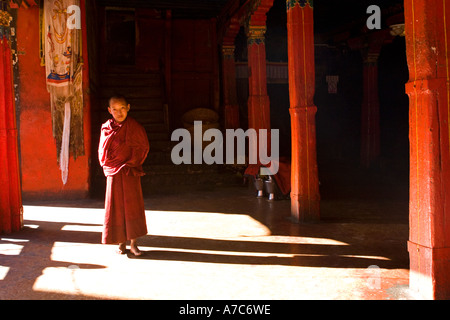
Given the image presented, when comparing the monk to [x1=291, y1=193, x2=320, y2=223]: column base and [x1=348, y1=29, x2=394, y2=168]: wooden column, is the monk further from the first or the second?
[x1=348, y1=29, x2=394, y2=168]: wooden column

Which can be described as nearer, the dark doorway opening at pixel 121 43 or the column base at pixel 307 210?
the column base at pixel 307 210

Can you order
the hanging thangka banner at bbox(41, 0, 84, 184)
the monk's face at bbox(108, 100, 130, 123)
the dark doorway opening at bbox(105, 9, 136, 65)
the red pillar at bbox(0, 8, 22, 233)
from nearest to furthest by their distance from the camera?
the monk's face at bbox(108, 100, 130, 123) → the red pillar at bbox(0, 8, 22, 233) → the hanging thangka banner at bbox(41, 0, 84, 184) → the dark doorway opening at bbox(105, 9, 136, 65)

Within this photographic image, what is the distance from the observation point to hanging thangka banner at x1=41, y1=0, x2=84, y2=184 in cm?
793

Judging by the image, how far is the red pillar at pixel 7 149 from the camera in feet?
17.8

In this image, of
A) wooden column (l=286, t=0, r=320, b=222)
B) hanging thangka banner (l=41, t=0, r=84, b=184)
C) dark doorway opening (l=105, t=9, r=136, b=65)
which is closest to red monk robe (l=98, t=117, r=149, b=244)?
wooden column (l=286, t=0, r=320, b=222)

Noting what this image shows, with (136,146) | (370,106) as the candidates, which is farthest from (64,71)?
(370,106)

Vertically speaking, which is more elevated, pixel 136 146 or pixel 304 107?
pixel 304 107

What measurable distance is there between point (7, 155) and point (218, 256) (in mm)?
3184

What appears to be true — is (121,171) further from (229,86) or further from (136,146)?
(229,86)

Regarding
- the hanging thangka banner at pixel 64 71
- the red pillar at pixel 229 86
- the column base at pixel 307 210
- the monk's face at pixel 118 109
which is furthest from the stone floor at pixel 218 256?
the red pillar at pixel 229 86

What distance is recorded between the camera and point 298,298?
3.09 m

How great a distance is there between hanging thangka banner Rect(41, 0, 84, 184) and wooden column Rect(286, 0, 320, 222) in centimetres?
440

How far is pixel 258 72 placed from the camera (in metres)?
9.01

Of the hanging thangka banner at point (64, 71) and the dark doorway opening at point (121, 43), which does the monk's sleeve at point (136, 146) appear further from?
the dark doorway opening at point (121, 43)
